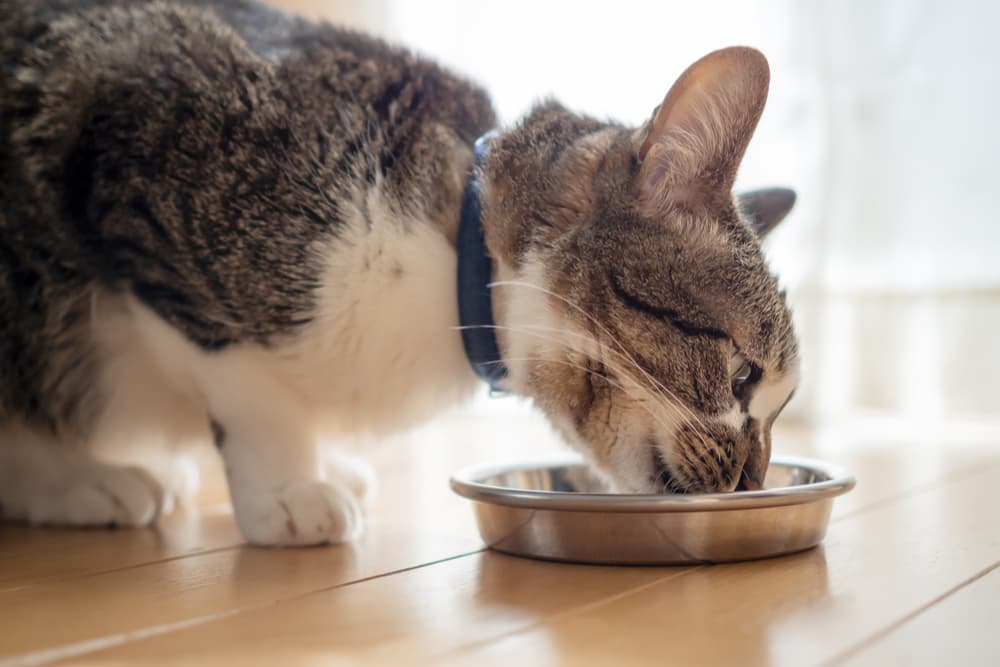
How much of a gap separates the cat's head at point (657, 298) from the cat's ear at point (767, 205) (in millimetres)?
214

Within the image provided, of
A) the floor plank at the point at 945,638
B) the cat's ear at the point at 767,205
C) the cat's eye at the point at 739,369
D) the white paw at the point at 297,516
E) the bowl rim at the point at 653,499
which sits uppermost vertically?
the cat's ear at the point at 767,205

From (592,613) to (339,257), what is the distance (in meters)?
0.65

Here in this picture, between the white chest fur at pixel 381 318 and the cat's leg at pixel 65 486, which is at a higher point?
the white chest fur at pixel 381 318

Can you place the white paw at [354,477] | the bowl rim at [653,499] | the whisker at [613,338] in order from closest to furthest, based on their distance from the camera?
the bowl rim at [653,499] < the whisker at [613,338] < the white paw at [354,477]

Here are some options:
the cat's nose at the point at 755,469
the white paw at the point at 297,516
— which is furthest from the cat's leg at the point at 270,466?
the cat's nose at the point at 755,469

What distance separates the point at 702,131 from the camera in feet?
4.39

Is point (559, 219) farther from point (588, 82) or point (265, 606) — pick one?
point (588, 82)

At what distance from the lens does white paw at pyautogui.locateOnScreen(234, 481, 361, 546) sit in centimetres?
143

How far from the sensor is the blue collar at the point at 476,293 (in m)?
1.46

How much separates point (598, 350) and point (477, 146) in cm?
41

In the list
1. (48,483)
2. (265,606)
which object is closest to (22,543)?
(48,483)

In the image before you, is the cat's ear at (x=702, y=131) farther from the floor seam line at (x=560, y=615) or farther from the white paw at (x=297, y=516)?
the white paw at (x=297, y=516)

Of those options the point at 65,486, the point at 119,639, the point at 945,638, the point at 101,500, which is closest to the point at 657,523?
the point at 945,638

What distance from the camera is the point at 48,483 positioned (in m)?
1.73
